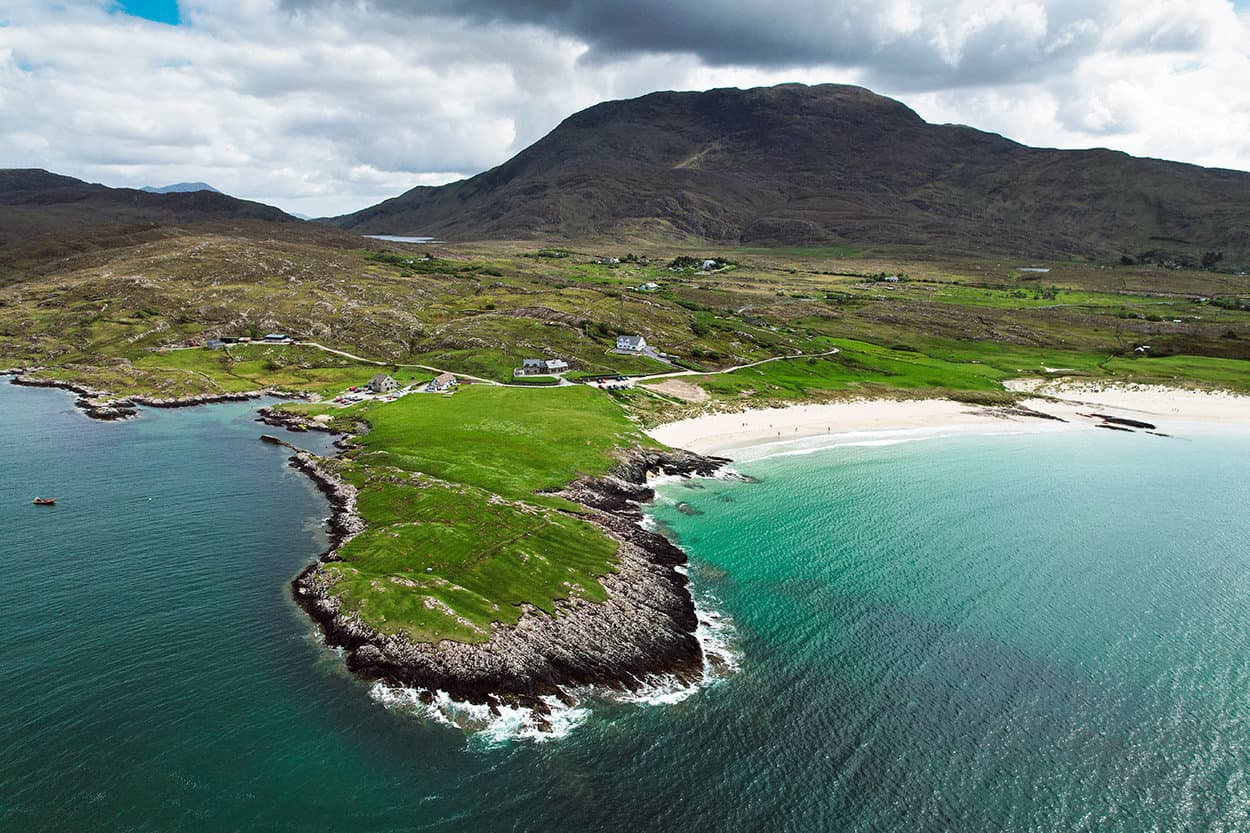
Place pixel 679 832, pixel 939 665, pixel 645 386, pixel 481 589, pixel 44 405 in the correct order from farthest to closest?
pixel 645 386 → pixel 44 405 → pixel 481 589 → pixel 939 665 → pixel 679 832

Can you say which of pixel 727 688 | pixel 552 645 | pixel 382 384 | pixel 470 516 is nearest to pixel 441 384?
pixel 382 384

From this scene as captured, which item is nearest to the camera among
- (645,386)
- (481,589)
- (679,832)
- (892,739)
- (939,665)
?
(679,832)

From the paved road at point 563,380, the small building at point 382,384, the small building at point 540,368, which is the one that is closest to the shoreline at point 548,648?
the small building at point 382,384

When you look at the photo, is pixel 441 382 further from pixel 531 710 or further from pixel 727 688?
pixel 727 688

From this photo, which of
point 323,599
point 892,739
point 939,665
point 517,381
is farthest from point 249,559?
point 517,381

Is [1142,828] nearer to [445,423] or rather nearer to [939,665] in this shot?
[939,665]

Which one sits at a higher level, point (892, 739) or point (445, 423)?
point (445, 423)
